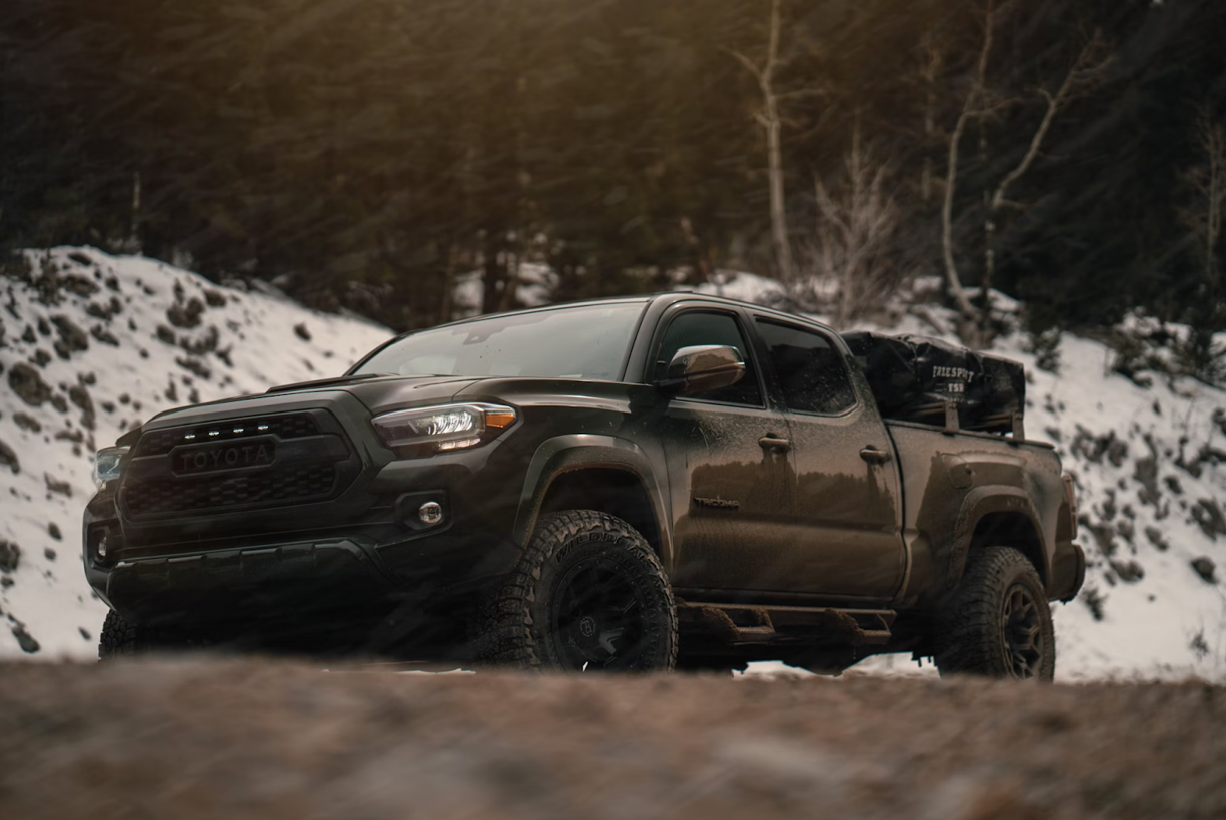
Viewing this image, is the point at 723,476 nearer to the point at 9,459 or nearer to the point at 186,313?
the point at 9,459

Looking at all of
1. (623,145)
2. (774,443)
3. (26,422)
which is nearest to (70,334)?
(26,422)

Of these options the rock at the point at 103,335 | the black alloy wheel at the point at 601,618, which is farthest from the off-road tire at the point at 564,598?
the rock at the point at 103,335

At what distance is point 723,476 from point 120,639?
270 centimetres

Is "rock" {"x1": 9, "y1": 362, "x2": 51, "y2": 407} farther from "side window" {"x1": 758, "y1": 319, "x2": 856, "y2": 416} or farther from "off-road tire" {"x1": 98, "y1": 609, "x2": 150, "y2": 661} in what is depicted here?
"side window" {"x1": 758, "y1": 319, "x2": 856, "y2": 416}

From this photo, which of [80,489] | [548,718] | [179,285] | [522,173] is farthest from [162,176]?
[548,718]

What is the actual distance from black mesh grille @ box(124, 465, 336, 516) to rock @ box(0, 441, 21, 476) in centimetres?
693

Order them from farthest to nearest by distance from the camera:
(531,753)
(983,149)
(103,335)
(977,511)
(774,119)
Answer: (983,149) → (774,119) → (103,335) → (977,511) → (531,753)

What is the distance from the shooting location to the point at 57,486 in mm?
11586

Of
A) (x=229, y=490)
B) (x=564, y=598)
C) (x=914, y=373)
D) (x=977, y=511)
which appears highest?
(x=914, y=373)

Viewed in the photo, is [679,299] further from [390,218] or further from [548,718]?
[390,218]

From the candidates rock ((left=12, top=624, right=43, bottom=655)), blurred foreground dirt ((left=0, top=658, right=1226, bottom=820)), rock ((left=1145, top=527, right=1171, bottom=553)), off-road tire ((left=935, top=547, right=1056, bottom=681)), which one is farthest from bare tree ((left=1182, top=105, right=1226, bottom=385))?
blurred foreground dirt ((left=0, top=658, right=1226, bottom=820))

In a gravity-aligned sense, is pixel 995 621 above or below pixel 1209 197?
below

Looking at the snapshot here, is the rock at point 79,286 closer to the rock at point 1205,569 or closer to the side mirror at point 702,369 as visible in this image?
the side mirror at point 702,369

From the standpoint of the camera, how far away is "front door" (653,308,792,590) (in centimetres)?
575
